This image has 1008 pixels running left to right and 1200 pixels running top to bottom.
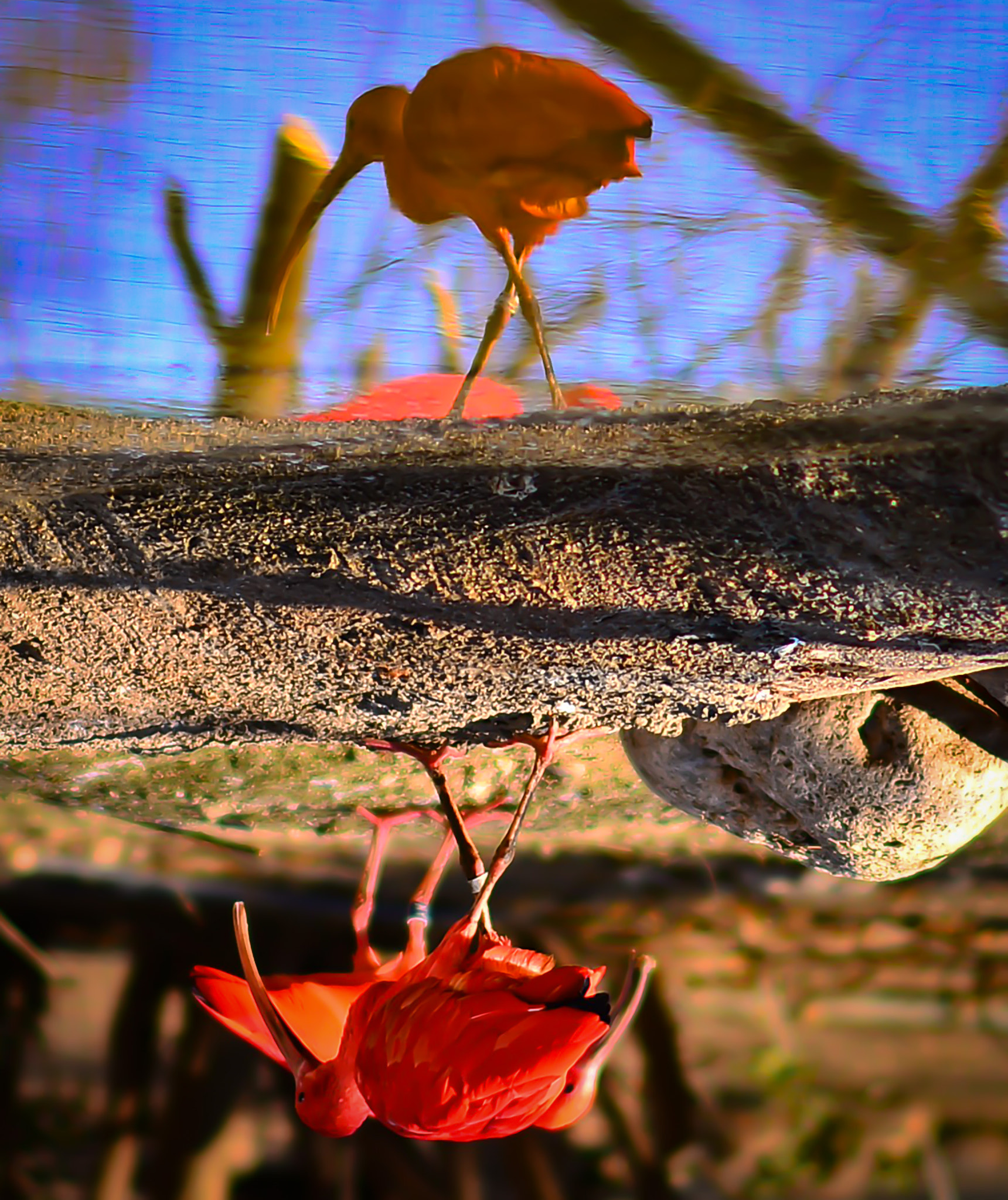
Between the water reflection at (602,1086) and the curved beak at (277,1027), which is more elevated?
the curved beak at (277,1027)

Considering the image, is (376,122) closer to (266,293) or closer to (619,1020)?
(266,293)

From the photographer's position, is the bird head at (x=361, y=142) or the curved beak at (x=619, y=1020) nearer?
the bird head at (x=361, y=142)

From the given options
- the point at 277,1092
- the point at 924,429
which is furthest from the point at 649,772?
the point at 277,1092

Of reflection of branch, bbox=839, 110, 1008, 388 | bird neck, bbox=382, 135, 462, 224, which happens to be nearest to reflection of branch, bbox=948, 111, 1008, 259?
reflection of branch, bbox=839, 110, 1008, 388

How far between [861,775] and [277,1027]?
1.59ft

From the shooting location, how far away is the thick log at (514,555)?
27 cm

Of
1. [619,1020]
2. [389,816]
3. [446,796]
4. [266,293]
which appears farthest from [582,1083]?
[266,293]

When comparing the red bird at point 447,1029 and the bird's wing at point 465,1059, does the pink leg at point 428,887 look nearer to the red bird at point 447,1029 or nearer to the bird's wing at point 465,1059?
the red bird at point 447,1029

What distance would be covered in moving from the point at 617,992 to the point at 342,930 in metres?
0.47

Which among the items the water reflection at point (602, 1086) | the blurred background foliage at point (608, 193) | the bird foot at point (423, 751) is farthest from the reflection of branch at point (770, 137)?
the water reflection at point (602, 1086)

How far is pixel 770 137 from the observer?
0.21m

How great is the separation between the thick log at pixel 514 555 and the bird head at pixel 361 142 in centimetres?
7

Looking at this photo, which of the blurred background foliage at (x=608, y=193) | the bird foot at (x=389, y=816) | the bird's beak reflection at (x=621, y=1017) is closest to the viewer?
the blurred background foliage at (x=608, y=193)

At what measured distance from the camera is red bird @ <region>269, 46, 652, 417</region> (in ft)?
0.70
